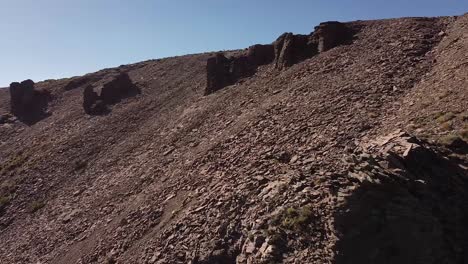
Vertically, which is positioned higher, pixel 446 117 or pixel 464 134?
pixel 446 117

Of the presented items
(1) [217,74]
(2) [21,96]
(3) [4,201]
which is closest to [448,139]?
(1) [217,74]

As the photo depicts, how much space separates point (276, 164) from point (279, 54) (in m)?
21.1

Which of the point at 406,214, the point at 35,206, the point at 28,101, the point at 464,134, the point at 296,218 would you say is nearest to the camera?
the point at 406,214

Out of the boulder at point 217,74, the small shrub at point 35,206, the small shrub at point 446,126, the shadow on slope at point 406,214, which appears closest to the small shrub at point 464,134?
the small shrub at point 446,126

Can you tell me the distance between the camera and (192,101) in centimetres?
4084

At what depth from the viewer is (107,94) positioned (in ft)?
170

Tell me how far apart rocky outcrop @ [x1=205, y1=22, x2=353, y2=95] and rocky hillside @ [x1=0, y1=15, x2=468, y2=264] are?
135mm

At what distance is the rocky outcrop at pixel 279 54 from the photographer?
122ft

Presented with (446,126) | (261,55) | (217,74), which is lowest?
(446,126)

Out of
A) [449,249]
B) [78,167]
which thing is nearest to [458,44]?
[449,249]

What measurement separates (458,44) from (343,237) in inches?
739

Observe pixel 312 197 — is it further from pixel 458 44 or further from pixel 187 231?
pixel 458 44

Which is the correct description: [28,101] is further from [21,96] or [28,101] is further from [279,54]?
[279,54]

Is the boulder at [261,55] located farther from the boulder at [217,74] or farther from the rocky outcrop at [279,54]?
the boulder at [217,74]
